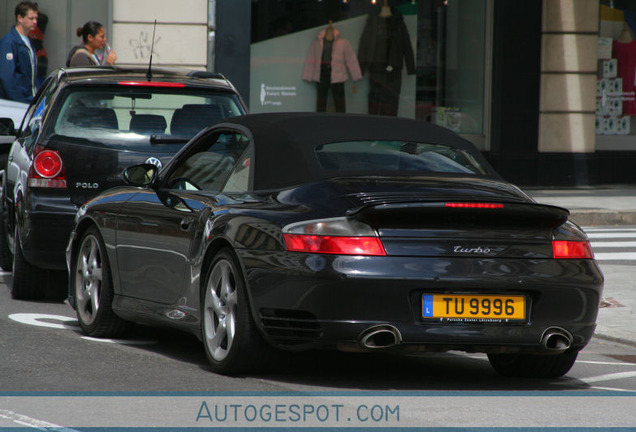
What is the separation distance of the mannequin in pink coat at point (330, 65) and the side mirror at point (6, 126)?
9.23m

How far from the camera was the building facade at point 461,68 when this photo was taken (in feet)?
63.7

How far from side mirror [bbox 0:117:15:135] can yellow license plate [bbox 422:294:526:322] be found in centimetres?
598

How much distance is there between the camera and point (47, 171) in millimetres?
8859

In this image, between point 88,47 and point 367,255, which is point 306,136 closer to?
point 367,255

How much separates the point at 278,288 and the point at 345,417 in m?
0.81

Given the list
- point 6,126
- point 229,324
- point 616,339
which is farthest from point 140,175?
point 6,126

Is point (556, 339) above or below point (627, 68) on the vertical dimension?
below

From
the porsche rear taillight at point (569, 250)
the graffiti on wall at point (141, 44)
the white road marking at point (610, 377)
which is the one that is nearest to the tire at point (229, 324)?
the porsche rear taillight at point (569, 250)

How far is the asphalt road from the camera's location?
5.31 metres

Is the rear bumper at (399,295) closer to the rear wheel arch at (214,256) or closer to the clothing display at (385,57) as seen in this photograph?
the rear wheel arch at (214,256)

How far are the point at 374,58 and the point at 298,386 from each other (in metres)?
14.4

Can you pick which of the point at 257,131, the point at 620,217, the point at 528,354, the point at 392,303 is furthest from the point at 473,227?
the point at 620,217

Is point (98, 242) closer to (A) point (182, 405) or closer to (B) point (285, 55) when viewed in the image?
(A) point (182, 405)

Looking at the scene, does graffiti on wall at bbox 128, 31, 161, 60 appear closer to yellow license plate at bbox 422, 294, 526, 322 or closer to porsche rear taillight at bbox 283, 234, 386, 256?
porsche rear taillight at bbox 283, 234, 386, 256
